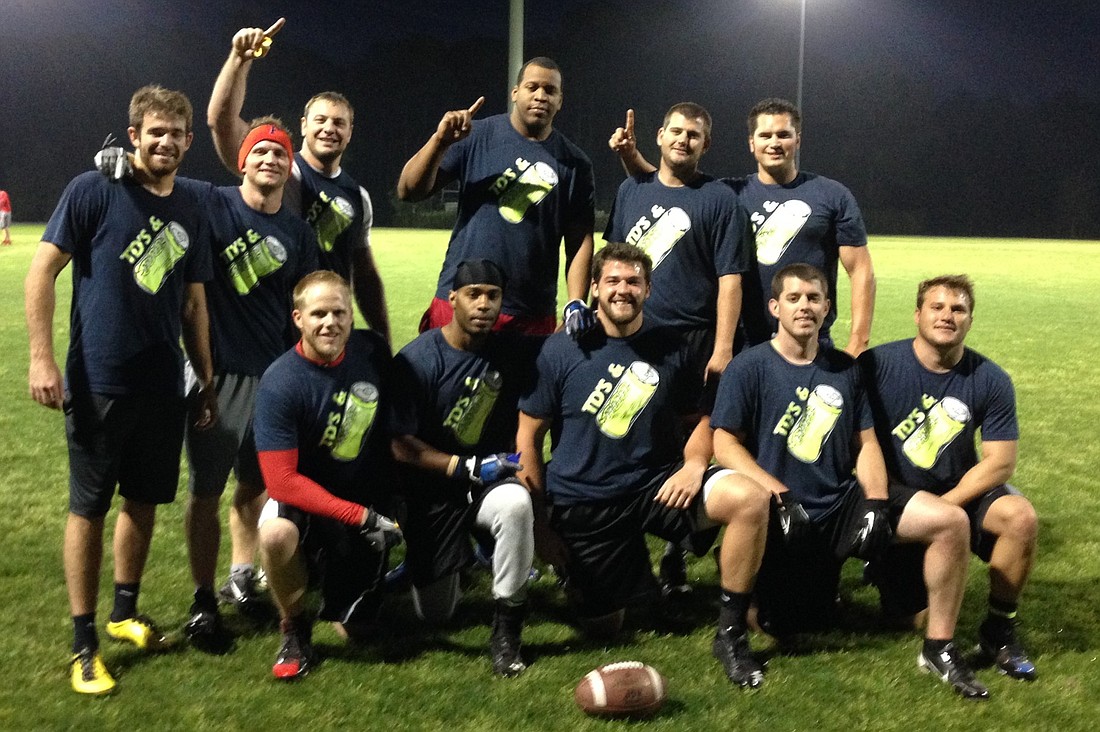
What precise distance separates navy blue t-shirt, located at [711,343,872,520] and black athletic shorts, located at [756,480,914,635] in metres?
0.08

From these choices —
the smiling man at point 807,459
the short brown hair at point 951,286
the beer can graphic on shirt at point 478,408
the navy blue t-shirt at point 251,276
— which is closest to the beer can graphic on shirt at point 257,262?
the navy blue t-shirt at point 251,276

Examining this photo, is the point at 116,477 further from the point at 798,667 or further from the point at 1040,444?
the point at 1040,444

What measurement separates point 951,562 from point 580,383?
1.53 m

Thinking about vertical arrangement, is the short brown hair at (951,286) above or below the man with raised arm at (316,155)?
below

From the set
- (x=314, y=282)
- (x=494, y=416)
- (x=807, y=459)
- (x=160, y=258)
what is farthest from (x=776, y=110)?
(x=160, y=258)

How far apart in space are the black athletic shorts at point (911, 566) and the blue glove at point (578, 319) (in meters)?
1.34

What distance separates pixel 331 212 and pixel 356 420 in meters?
1.19

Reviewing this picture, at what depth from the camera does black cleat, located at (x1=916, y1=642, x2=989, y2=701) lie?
12.1ft

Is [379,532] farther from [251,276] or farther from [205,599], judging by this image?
[251,276]

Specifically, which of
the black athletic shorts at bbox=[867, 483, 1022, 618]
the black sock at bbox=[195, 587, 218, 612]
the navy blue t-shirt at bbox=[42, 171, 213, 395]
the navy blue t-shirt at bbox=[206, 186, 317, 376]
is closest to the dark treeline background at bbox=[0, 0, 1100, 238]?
the navy blue t-shirt at bbox=[206, 186, 317, 376]

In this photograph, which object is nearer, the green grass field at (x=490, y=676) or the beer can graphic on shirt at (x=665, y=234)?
the green grass field at (x=490, y=676)

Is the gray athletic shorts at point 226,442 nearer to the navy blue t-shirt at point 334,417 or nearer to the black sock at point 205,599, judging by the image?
the black sock at point 205,599

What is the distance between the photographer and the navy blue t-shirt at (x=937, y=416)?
411 cm

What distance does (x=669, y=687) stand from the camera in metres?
3.78
